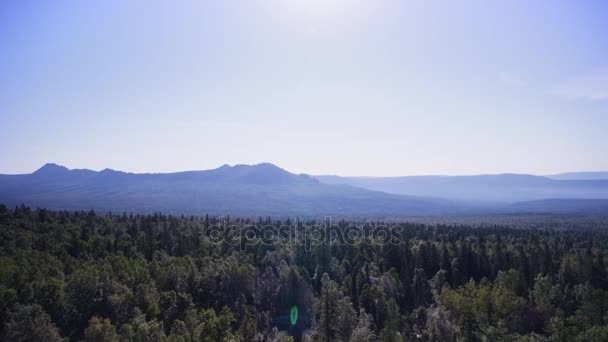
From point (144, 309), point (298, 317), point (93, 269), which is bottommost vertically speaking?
point (298, 317)

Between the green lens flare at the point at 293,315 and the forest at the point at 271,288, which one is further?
the green lens flare at the point at 293,315

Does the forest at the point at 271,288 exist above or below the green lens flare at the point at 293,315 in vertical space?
above

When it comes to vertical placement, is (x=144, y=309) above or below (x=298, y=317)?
above

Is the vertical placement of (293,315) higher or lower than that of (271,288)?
lower

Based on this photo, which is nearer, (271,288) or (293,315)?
(293,315)

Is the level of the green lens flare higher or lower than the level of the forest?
lower

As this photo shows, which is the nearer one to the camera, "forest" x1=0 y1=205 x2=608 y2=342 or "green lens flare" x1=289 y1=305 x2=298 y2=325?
"forest" x1=0 y1=205 x2=608 y2=342

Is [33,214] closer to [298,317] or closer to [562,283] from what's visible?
[298,317]

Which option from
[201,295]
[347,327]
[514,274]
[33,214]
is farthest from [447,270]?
[33,214]
